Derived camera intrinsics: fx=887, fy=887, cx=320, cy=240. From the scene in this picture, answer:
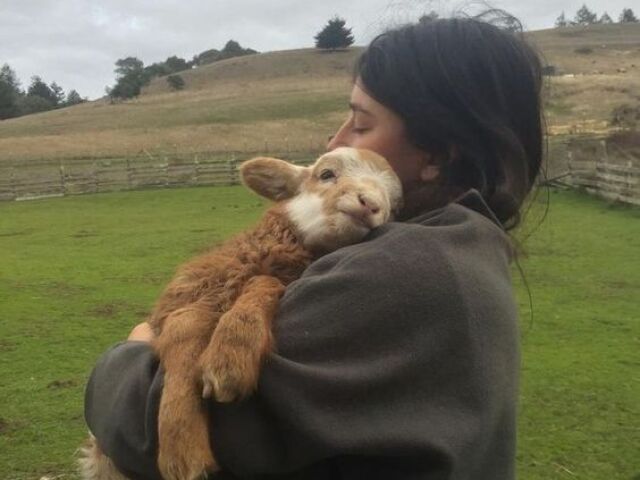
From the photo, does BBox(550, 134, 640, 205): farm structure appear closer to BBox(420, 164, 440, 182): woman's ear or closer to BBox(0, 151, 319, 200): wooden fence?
BBox(0, 151, 319, 200): wooden fence

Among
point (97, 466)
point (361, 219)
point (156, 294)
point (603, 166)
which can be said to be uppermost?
point (361, 219)

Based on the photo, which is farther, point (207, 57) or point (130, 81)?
point (207, 57)

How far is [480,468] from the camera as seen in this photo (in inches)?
70.8

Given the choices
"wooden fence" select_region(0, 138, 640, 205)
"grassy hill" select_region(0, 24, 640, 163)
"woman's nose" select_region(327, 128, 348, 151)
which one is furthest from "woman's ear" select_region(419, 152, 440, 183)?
"grassy hill" select_region(0, 24, 640, 163)

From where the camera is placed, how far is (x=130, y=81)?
78.1 metres

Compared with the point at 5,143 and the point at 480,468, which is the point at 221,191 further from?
the point at 480,468

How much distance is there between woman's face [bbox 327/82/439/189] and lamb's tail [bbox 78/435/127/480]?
1.00m

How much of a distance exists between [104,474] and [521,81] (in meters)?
1.39

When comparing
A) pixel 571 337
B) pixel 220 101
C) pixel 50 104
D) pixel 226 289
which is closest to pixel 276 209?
pixel 226 289

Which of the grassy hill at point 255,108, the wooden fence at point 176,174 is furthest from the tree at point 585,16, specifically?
the wooden fence at point 176,174

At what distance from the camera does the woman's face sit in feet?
7.21

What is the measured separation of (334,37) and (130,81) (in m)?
21.9

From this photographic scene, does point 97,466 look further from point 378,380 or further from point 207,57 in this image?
point 207,57

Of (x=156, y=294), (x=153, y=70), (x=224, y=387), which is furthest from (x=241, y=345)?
(x=153, y=70)
